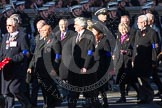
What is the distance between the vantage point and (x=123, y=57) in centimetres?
1252

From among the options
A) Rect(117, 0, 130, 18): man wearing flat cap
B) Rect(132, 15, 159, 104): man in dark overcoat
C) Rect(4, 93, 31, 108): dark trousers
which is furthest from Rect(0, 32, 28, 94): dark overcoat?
Rect(117, 0, 130, 18): man wearing flat cap

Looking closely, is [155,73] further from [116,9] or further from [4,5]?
[4,5]

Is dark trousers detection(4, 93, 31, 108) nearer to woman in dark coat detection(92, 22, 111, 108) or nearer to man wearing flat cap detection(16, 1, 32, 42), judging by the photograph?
woman in dark coat detection(92, 22, 111, 108)

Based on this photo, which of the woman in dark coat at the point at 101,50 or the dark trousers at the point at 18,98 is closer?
the dark trousers at the point at 18,98

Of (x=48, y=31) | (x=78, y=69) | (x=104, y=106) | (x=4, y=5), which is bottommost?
(x=104, y=106)

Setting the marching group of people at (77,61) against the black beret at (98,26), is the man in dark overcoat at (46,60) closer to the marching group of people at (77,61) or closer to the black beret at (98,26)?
the marching group of people at (77,61)

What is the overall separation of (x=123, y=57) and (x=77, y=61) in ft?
5.85

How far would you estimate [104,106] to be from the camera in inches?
459

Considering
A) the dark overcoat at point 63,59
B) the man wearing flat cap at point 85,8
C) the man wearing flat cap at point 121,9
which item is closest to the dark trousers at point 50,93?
the dark overcoat at point 63,59

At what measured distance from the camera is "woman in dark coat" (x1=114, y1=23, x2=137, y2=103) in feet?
40.4

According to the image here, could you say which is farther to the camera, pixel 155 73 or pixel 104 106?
pixel 155 73

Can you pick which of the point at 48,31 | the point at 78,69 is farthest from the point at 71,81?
the point at 48,31

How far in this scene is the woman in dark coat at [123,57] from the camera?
40.4ft

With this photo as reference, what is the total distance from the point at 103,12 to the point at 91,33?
1.69 metres
